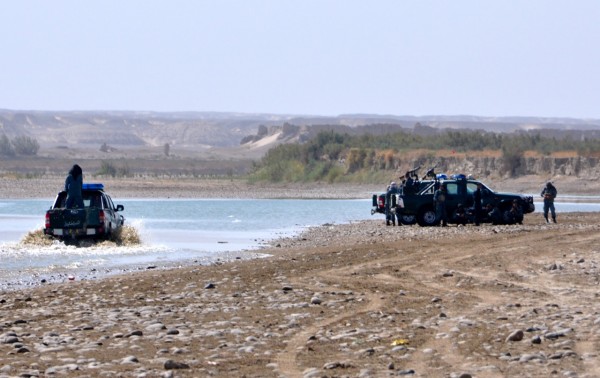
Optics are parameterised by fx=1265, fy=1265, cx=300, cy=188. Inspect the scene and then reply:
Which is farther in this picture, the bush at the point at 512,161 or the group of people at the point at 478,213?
the bush at the point at 512,161

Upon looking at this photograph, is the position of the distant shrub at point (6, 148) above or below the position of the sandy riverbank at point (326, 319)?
below

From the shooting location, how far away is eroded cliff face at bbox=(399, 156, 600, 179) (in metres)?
70.2

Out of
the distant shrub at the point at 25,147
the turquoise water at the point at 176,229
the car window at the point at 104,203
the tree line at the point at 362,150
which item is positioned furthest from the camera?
the distant shrub at the point at 25,147

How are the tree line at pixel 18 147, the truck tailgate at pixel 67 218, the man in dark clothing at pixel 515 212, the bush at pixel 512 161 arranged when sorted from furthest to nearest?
the tree line at pixel 18 147 → the bush at pixel 512 161 → the man in dark clothing at pixel 515 212 → the truck tailgate at pixel 67 218

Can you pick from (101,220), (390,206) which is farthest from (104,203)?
(390,206)

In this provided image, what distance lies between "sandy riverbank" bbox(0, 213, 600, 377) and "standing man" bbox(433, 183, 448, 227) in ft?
34.1

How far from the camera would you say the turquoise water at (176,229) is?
2588 centimetres

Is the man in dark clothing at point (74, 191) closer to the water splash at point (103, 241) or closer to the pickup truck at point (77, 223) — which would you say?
the pickup truck at point (77, 223)

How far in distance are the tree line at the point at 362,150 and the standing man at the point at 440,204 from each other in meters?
39.2

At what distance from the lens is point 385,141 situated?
297 feet

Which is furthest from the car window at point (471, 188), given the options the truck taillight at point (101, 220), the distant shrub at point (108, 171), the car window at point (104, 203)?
the distant shrub at point (108, 171)

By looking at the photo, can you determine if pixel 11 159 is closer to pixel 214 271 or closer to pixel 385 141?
pixel 385 141

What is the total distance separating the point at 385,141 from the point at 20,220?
48.7m

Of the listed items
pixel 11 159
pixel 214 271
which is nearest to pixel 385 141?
pixel 11 159
